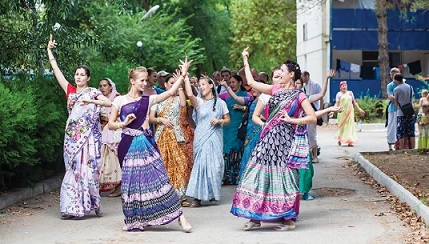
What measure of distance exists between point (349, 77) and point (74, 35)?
3064 centimetres

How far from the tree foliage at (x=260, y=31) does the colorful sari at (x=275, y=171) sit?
46.2 meters

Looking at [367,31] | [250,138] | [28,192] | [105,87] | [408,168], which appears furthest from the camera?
[367,31]

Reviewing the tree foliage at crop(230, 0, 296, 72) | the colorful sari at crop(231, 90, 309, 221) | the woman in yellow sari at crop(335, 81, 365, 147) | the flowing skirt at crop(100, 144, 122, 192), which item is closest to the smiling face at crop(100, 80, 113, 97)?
the flowing skirt at crop(100, 144, 122, 192)

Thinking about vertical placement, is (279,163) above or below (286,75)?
below

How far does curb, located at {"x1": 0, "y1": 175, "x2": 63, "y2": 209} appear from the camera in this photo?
38.7 ft

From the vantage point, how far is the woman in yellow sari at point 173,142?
1216cm

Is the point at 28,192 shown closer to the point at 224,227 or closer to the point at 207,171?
the point at 207,171

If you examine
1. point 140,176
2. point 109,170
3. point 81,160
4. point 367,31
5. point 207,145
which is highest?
point 367,31

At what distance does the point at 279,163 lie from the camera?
32.4 ft

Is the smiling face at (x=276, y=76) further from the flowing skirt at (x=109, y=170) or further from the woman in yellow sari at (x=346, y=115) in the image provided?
the woman in yellow sari at (x=346, y=115)

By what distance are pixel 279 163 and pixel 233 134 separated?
172 inches

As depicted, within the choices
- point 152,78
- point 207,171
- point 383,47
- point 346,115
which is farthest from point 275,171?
point 383,47

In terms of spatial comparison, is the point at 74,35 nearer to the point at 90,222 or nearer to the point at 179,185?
the point at 179,185

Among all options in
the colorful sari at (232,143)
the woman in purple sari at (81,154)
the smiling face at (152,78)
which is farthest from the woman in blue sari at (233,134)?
the woman in purple sari at (81,154)
